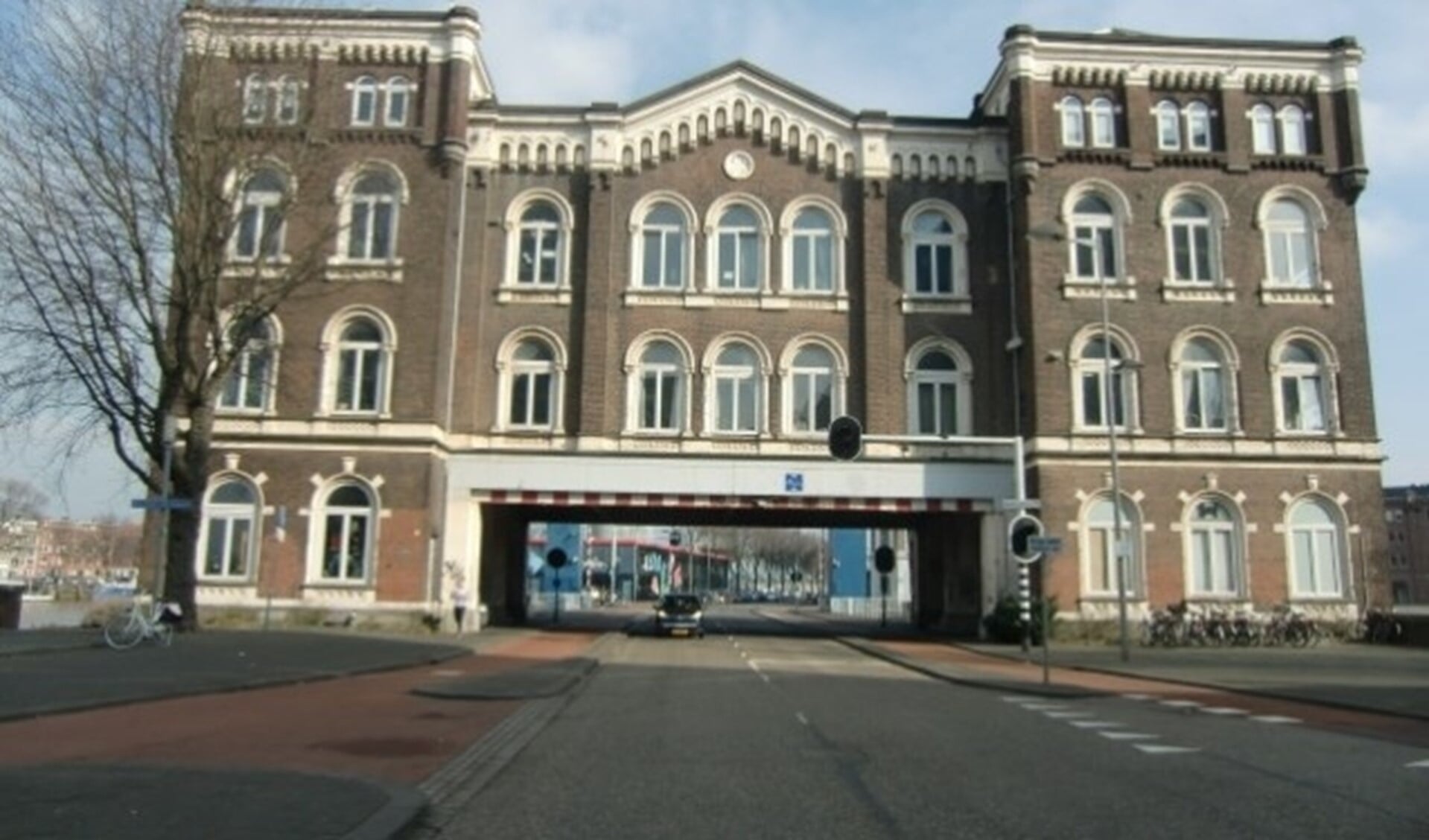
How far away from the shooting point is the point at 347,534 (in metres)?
34.3

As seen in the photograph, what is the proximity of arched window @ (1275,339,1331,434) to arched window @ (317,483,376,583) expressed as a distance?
86.4 ft

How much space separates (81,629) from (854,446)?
17.6m

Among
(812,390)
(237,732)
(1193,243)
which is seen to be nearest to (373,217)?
(812,390)

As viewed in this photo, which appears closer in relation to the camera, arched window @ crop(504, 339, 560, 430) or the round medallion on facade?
arched window @ crop(504, 339, 560, 430)

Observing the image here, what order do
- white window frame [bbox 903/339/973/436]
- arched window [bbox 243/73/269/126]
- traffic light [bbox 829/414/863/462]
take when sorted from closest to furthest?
1. traffic light [bbox 829/414/863/462]
2. arched window [bbox 243/73/269/126]
3. white window frame [bbox 903/339/973/436]

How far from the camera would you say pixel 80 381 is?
27422 millimetres

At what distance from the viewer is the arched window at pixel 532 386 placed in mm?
36812

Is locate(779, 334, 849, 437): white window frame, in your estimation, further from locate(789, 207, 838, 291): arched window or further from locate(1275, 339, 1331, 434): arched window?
locate(1275, 339, 1331, 434): arched window

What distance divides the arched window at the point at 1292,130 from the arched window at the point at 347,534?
29.1m

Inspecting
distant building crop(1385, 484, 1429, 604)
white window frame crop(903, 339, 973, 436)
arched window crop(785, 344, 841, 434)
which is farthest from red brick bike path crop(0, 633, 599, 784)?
distant building crop(1385, 484, 1429, 604)

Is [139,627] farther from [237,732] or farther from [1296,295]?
[1296,295]

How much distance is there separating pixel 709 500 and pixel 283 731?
23615 mm

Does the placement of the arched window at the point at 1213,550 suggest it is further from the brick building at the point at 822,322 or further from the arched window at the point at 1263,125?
the arched window at the point at 1263,125

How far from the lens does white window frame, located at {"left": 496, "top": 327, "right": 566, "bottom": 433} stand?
120 feet
